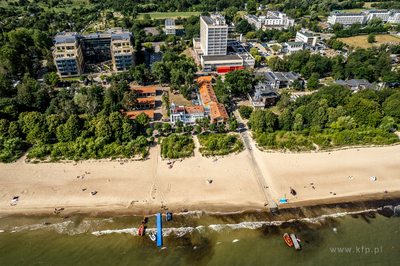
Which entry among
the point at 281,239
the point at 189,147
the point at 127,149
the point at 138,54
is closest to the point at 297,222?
the point at 281,239

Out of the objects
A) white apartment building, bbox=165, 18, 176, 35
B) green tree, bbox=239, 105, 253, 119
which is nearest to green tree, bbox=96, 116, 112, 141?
green tree, bbox=239, 105, 253, 119

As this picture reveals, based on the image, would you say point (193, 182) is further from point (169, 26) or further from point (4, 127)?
point (169, 26)

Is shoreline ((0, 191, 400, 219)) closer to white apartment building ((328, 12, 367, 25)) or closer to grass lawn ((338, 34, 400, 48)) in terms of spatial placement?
grass lawn ((338, 34, 400, 48))

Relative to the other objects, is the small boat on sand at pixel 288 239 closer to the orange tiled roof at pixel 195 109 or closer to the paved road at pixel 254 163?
the paved road at pixel 254 163

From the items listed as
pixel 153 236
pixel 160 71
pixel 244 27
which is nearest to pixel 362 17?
pixel 244 27

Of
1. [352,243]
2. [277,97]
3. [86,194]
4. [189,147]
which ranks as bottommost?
[352,243]

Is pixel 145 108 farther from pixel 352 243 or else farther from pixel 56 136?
pixel 352 243
